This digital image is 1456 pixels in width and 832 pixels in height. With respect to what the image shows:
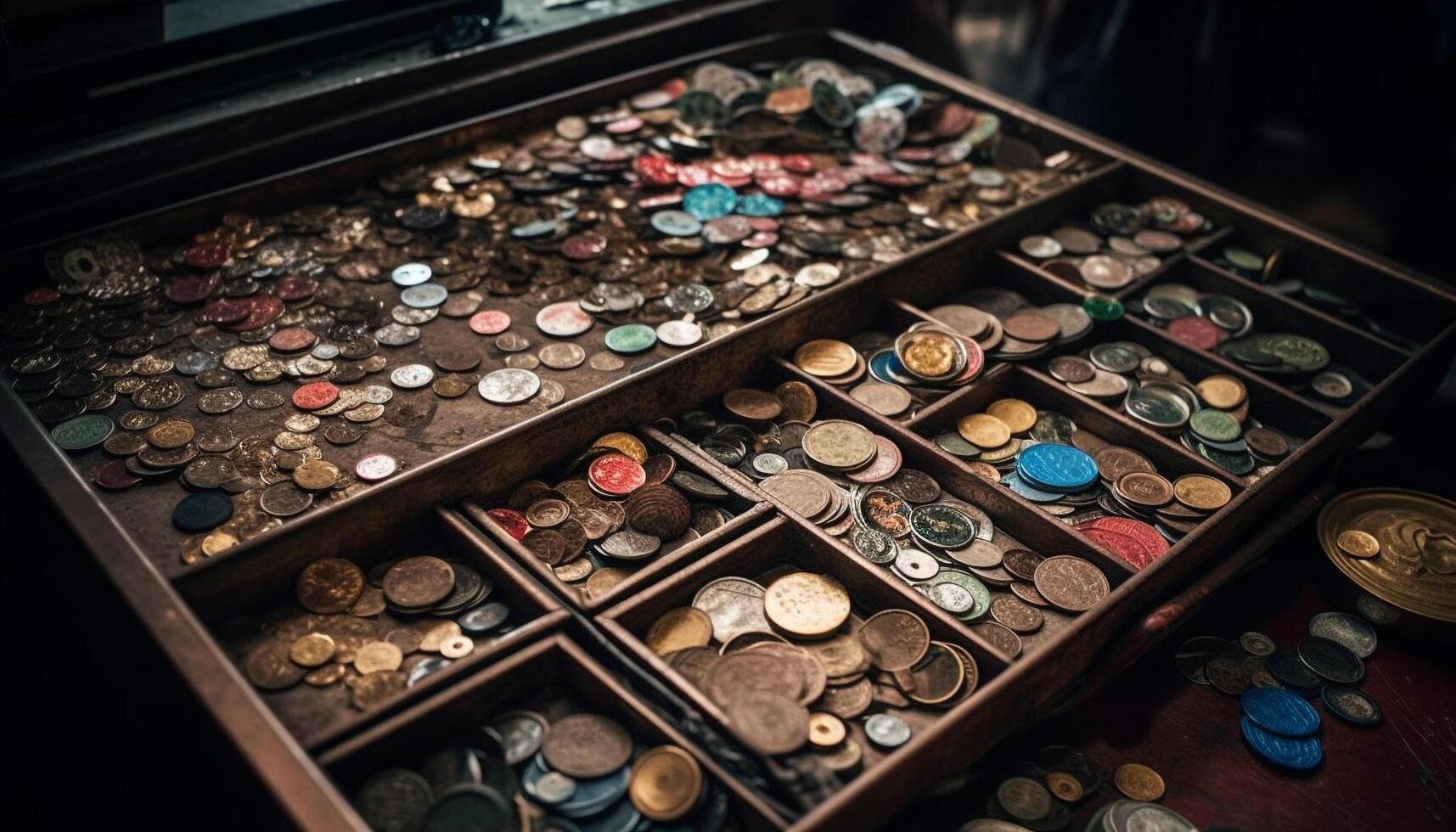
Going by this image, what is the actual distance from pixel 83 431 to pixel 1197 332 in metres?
2.87

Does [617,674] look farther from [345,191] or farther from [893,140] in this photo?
[893,140]

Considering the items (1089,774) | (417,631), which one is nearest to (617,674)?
(417,631)

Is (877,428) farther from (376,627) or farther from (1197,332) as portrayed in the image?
(376,627)

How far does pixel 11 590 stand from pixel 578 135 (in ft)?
6.68

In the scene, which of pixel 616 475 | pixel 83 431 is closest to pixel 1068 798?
pixel 616 475

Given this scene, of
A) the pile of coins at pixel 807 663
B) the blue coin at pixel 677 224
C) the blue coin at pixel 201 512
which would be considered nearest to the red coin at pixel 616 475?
the pile of coins at pixel 807 663

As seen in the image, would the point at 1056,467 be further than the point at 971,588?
Yes

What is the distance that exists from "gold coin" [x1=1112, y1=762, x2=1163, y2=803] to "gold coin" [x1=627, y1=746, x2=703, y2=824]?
97 cm

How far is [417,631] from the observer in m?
2.12

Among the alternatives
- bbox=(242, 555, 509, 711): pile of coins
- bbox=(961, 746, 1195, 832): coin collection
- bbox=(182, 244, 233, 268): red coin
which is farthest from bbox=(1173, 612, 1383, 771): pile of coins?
bbox=(182, 244, 233, 268): red coin

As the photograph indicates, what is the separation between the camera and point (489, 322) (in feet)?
9.22

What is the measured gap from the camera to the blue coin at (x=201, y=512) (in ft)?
7.00

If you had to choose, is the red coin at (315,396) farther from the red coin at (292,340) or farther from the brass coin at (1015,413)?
the brass coin at (1015,413)

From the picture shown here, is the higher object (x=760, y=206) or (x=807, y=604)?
(x=760, y=206)
